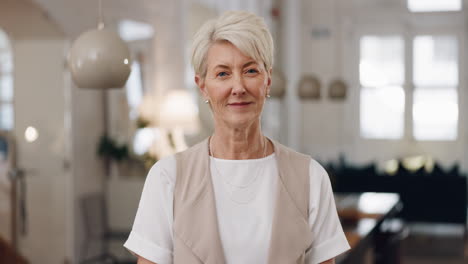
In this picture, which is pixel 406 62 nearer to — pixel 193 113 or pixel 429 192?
pixel 429 192

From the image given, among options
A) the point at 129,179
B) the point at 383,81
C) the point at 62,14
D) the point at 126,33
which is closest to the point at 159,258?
the point at 62,14

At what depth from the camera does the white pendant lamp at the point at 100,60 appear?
262 cm

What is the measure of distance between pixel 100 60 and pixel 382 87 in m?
9.50

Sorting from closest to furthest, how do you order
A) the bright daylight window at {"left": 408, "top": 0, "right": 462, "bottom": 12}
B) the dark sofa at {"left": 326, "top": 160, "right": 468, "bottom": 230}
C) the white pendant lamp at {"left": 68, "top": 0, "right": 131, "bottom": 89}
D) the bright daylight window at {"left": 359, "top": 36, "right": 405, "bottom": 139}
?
the white pendant lamp at {"left": 68, "top": 0, "right": 131, "bottom": 89}
the dark sofa at {"left": 326, "top": 160, "right": 468, "bottom": 230}
the bright daylight window at {"left": 408, "top": 0, "right": 462, "bottom": 12}
the bright daylight window at {"left": 359, "top": 36, "right": 405, "bottom": 139}

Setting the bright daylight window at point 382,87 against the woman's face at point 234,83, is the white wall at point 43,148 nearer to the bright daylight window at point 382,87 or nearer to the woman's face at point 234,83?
the woman's face at point 234,83

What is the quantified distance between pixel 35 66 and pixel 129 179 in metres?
1.42

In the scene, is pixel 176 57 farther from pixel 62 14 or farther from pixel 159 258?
pixel 159 258

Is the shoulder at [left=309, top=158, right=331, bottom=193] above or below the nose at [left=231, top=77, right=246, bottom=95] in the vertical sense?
below

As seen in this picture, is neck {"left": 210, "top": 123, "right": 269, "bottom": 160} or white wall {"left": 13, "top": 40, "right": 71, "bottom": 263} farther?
white wall {"left": 13, "top": 40, "right": 71, "bottom": 263}

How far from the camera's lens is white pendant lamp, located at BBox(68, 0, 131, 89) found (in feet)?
8.59

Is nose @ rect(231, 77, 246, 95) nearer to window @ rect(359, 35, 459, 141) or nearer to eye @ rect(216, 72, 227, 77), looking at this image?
eye @ rect(216, 72, 227, 77)

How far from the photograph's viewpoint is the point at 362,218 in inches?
202

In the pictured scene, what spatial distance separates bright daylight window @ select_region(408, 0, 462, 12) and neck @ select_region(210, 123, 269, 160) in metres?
10.4

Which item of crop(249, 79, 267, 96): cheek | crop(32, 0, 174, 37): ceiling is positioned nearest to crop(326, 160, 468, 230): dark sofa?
crop(32, 0, 174, 37): ceiling
